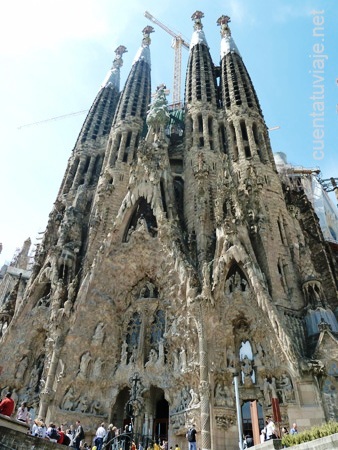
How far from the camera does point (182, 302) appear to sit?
1655cm

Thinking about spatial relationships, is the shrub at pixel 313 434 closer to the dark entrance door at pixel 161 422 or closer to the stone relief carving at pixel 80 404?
the dark entrance door at pixel 161 422

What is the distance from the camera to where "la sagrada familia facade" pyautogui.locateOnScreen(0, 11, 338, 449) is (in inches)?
546

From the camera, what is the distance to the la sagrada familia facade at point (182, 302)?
13.9 meters

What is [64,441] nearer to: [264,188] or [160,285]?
[160,285]

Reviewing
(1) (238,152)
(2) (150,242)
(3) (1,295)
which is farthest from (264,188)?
(3) (1,295)

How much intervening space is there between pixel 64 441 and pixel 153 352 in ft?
20.2

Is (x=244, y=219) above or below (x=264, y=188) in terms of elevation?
below

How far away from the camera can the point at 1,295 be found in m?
38.6

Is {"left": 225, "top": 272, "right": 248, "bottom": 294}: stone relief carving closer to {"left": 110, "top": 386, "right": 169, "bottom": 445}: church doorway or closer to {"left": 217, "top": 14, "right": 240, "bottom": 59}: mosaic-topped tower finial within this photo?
{"left": 110, "top": 386, "right": 169, "bottom": 445}: church doorway

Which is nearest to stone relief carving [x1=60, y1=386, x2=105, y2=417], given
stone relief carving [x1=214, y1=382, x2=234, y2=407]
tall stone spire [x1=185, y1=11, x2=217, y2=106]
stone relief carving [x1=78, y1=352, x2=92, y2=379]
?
stone relief carving [x1=78, y1=352, x2=92, y2=379]

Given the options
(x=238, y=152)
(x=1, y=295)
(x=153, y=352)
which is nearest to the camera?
(x=153, y=352)

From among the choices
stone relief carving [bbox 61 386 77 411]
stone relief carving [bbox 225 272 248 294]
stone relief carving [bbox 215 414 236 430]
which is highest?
stone relief carving [bbox 225 272 248 294]

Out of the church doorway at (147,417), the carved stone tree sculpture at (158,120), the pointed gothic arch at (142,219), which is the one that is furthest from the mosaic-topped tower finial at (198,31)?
the church doorway at (147,417)

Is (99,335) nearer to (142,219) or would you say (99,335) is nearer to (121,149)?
(142,219)
